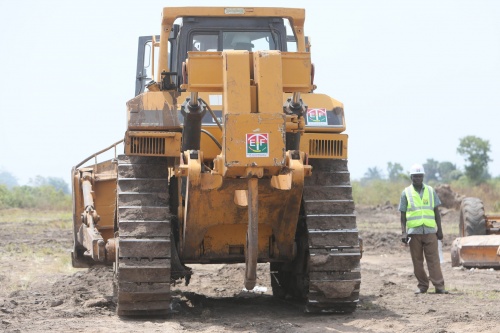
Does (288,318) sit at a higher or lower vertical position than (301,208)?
lower

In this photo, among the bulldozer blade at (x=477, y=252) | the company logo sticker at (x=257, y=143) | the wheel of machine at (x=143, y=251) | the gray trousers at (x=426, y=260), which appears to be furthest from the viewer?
the bulldozer blade at (x=477, y=252)

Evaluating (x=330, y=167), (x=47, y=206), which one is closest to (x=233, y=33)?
(x=330, y=167)

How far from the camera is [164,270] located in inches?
357

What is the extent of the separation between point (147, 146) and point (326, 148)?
1.82 m

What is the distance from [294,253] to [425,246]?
345 centimetres

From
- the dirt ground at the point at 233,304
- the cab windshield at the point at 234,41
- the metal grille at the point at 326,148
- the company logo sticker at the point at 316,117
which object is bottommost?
the dirt ground at the point at 233,304

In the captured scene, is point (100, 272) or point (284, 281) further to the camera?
point (100, 272)

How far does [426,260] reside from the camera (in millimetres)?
12492

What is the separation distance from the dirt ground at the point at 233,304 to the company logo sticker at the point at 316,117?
1.97m

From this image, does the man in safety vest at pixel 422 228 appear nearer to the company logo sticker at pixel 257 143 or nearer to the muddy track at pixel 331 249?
the muddy track at pixel 331 249

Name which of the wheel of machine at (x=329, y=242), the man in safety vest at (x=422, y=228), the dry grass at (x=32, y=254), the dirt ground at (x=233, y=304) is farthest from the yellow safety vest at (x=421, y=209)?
the dry grass at (x=32, y=254)

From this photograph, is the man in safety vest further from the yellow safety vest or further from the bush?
the bush

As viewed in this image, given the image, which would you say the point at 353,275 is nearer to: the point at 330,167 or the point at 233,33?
the point at 330,167

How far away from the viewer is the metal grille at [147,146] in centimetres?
937
